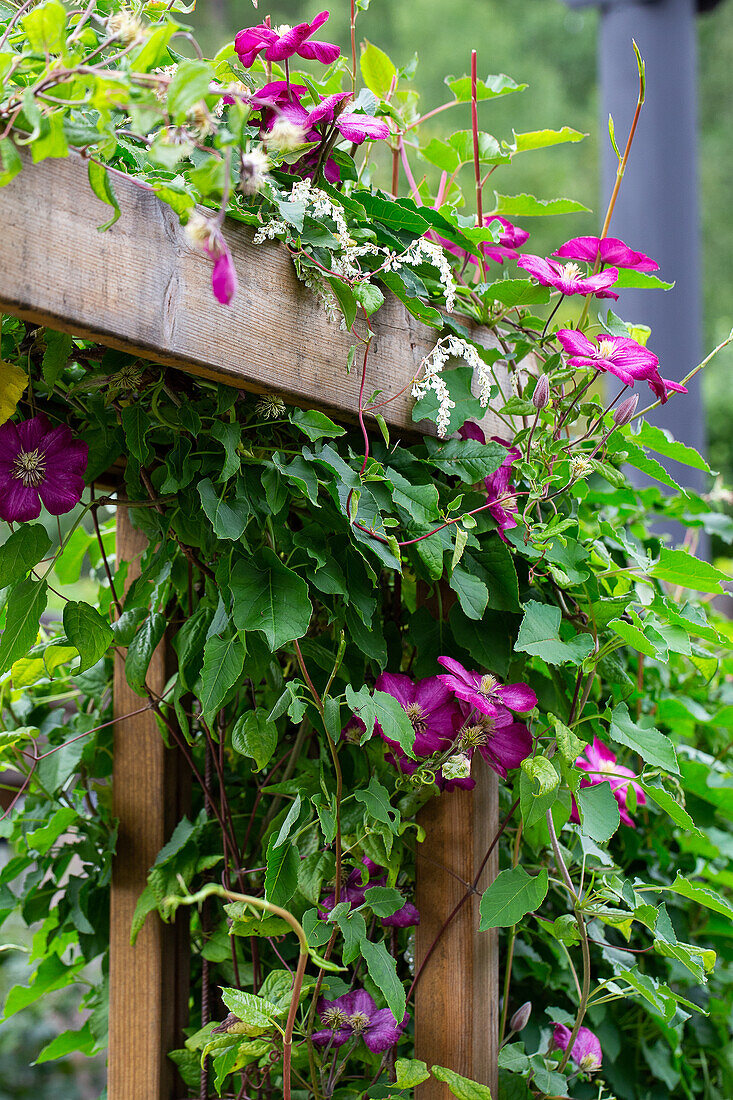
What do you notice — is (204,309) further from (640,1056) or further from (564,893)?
(640,1056)

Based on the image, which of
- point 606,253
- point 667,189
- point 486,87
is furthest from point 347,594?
point 667,189

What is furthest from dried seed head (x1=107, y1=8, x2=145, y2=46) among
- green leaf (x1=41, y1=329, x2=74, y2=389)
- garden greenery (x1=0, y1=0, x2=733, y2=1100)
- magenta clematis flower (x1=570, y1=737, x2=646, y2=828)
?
magenta clematis flower (x1=570, y1=737, x2=646, y2=828)

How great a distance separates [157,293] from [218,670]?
0.84ft

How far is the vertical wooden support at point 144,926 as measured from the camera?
0.85 metres

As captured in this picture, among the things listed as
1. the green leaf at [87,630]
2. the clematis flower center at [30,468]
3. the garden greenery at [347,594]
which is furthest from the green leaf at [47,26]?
the green leaf at [87,630]

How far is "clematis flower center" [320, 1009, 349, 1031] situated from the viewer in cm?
71

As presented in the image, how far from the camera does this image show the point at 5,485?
2.15ft

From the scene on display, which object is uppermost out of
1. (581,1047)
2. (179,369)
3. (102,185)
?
(102,185)

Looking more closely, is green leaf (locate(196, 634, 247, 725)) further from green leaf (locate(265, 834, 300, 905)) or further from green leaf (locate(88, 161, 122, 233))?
green leaf (locate(88, 161, 122, 233))

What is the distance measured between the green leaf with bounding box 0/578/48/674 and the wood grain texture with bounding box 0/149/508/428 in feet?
0.72

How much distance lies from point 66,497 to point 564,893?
1.93 feet

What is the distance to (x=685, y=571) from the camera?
2.50 feet

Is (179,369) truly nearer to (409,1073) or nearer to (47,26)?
(47,26)

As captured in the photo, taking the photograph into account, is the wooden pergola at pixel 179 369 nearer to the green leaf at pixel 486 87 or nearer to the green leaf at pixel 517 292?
the green leaf at pixel 517 292
